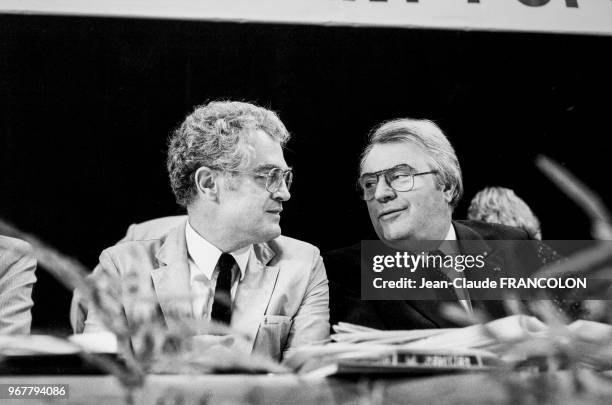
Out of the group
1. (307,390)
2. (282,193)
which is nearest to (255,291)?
(282,193)

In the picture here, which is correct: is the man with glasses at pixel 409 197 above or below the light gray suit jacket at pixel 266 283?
above

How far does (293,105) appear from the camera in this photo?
1851mm

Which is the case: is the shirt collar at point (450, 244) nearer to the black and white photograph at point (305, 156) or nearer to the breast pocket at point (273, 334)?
the black and white photograph at point (305, 156)

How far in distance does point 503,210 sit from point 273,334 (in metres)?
0.68

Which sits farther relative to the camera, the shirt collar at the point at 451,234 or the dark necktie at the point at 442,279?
the shirt collar at the point at 451,234

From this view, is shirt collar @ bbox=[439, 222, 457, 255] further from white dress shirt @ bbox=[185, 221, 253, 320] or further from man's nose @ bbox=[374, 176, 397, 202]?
white dress shirt @ bbox=[185, 221, 253, 320]

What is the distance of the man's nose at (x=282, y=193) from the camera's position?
1.81 metres

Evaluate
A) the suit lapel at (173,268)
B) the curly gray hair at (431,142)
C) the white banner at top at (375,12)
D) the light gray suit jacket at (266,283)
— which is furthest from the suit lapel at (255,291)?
the white banner at top at (375,12)

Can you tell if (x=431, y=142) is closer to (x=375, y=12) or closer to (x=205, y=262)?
(x=375, y=12)

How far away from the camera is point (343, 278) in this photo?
5.89 ft

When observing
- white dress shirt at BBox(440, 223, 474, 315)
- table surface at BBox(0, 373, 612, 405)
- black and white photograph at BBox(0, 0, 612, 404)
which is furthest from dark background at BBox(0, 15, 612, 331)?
table surface at BBox(0, 373, 612, 405)

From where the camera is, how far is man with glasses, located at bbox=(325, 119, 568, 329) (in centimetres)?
181

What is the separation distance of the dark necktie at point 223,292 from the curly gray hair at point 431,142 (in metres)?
0.43

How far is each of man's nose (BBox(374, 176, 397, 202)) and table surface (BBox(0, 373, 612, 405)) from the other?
3.36ft
